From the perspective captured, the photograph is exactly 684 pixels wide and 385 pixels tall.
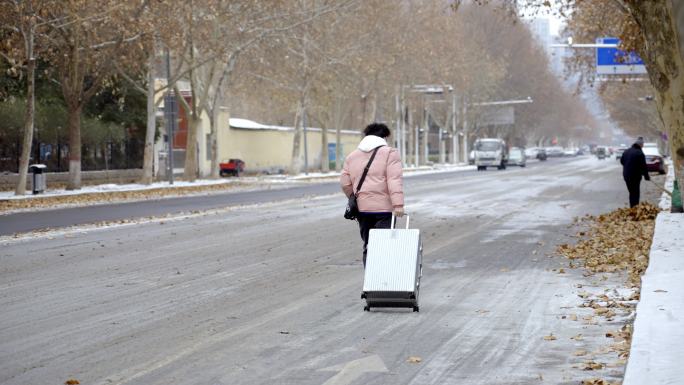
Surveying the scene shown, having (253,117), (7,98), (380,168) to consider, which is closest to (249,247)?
(380,168)

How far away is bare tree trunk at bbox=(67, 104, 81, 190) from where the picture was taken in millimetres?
44156

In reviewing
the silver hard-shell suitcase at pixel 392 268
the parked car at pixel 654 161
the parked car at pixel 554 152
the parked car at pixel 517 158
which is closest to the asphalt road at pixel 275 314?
the silver hard-shell suitcase at pixel 392 268

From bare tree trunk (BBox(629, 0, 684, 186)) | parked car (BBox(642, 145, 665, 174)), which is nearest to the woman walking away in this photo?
bare tree trunk (BBox(629, 0, 684, 186))

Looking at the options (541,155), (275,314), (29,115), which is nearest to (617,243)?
(275,314)

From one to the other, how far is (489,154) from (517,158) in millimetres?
13330

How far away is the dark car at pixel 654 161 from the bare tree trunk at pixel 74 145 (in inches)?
1234

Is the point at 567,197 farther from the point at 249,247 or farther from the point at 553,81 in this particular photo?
the point at 553,81

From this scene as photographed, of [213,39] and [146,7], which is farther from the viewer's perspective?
[213,39]

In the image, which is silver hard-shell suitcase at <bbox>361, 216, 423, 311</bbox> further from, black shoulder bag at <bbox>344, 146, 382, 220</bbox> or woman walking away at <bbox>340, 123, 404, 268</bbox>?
black shoulder bag at <bbox>344, 146, 382, 220</bbox>

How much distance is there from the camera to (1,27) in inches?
1574

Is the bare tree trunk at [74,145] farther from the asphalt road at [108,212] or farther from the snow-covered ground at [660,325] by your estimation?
the snow-covered ground at [660,325]

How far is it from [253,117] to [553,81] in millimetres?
38692

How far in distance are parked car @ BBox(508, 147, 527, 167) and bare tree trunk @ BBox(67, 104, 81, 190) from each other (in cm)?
6021

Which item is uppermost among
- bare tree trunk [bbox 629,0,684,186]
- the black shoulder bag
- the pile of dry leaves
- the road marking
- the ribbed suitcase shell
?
bare tree trunk [bbox 629,0,684,186]
